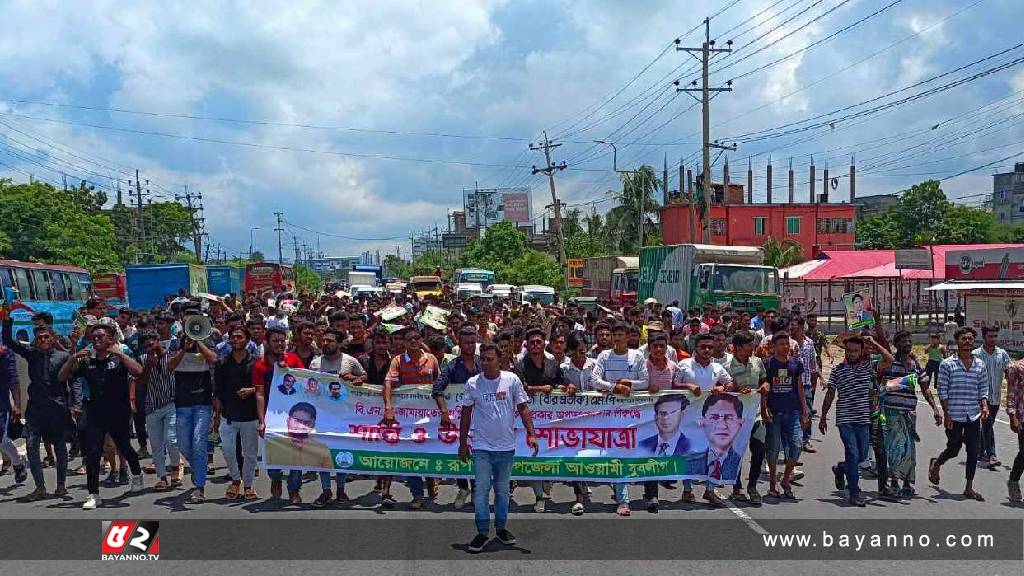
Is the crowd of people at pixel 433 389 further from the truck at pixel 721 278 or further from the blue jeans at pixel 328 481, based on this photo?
the truck at pixel 721 278

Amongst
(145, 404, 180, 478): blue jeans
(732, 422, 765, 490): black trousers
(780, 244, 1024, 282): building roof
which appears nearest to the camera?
(732, 422, 765, 490): black trousers

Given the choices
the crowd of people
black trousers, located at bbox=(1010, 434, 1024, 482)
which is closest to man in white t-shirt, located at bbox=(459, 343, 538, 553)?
the crowd of people

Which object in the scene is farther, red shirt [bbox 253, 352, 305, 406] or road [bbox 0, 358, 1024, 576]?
red shirt [bbox 253, 352, 305, 406]

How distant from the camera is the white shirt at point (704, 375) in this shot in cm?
844

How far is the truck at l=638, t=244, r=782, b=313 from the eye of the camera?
25.0 meters

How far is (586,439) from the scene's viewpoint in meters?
8.39

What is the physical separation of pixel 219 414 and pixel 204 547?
2.16 m

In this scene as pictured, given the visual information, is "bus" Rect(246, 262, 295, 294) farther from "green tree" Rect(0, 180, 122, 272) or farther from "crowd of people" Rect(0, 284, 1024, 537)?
"crowd of people" Rect(0, 284, 1024, 537)

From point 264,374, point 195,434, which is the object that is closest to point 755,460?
point 264,374

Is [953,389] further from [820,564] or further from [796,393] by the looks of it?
[820,564]

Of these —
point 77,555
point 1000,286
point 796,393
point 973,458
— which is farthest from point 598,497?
point 1000,286

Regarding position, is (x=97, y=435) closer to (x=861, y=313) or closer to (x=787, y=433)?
(x=787, y=433)

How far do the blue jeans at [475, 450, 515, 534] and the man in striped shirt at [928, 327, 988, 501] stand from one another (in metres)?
4.86

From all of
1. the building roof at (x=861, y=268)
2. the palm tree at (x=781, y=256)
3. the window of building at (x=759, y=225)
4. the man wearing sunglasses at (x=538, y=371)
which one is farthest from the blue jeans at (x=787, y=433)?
the window of building at (x=759, y=225)
